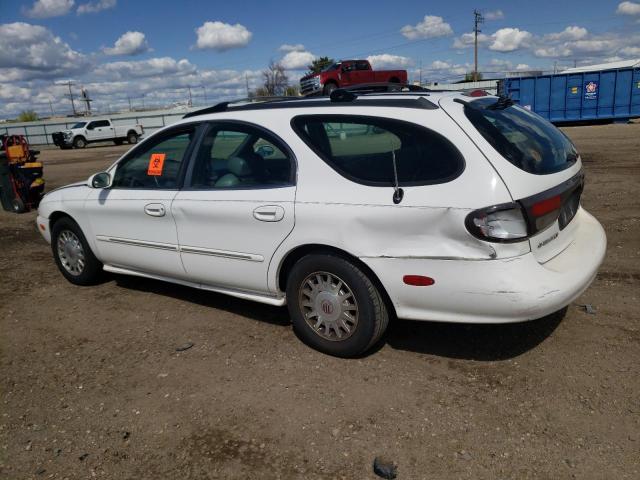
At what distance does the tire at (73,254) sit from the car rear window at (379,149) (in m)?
2.69

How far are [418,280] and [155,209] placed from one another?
2256 mm

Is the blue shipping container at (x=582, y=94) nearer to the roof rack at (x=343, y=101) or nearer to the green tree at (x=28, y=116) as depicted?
the roof rack at (x=343, y=101)

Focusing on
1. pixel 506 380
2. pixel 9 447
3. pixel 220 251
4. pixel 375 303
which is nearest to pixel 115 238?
pixel 220 251

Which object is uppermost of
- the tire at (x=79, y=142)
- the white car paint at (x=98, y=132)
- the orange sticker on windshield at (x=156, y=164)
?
the orange sticker on windshield at (x=156, y=164)

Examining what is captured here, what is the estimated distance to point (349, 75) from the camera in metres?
26.2

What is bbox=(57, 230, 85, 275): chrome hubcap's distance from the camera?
5.25 m

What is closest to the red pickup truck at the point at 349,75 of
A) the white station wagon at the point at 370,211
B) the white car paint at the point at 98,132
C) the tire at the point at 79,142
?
the white car paint at the point at 98,132

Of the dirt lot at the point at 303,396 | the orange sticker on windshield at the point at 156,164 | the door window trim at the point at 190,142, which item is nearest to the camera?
the dirt lot at the point at 303,396

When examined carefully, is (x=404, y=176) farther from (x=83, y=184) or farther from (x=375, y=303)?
(x=83, y=184)

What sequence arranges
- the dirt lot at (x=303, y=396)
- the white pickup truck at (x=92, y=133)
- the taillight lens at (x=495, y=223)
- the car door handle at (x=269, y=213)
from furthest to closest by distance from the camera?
1. the white pickup truck at (x=92, y=133)
2. the car door handle at (x=269, y=213)
3. the taillight lens at (x=495, y=223)
4. the dirt lot at (x=303, y=396)

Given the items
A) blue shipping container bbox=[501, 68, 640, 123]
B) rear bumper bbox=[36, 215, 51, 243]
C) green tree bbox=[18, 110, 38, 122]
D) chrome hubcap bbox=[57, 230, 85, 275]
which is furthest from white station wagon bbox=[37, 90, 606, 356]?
green tree bbox=[18, 110, 38, 122]

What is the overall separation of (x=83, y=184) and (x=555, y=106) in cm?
2852

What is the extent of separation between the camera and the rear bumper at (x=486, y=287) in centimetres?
295

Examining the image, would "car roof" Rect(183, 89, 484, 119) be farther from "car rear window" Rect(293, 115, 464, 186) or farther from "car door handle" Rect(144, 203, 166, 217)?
"car door handle" Rect(144, 203, 166, 217)
